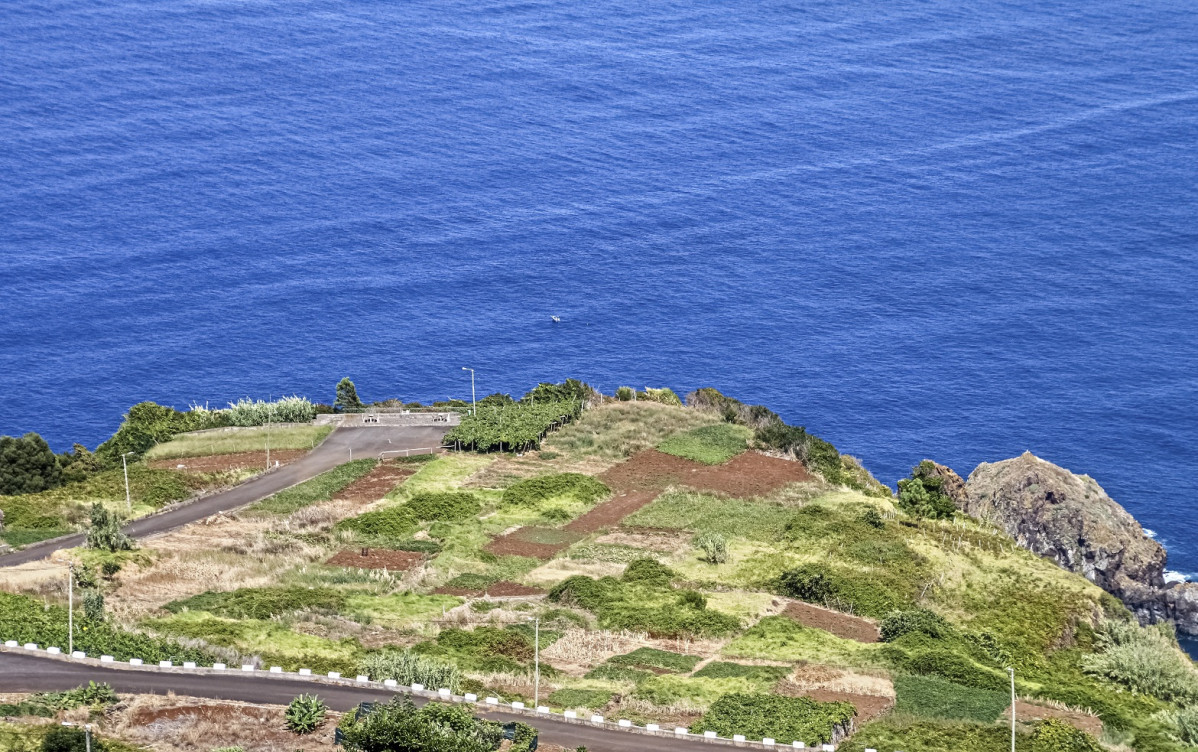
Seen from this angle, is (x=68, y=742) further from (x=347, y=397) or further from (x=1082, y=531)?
(x=1082, y=531)

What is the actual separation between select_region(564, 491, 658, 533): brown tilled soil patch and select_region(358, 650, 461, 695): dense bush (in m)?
28.8

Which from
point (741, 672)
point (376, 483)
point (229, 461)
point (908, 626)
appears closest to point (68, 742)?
point (741, 672)

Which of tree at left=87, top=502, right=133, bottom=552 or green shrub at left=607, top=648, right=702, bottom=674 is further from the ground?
tree at left=87, top=502, right=133, bottom=552

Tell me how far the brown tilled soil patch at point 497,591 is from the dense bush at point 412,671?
1622 centimetres

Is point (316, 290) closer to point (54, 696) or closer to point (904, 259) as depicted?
point (904, 259)

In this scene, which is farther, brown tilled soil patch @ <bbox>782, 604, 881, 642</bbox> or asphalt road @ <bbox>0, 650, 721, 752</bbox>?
brown tilled soil patch @ <bbox>782, 604, 881, 642</bbox>

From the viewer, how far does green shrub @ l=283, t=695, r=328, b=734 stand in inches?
3438

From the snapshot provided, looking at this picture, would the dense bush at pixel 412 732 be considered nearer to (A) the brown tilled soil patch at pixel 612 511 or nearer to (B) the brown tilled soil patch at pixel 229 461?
(A) the brown tilled soil patch at pixel 612 511

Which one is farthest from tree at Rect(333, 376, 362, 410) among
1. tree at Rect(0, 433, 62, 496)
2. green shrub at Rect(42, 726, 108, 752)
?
green shrub at Rect(42, 726, 108, 752)

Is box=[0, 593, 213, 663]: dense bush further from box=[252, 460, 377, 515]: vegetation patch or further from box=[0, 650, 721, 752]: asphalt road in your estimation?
box=[252, 460, 377, 515]: vegetation patch

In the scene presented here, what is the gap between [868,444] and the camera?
163 meters

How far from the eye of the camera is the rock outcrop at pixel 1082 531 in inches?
5443

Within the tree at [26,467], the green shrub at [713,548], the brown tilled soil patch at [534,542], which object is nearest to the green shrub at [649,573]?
the green shrub at [713,548]

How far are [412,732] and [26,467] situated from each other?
60.0m
